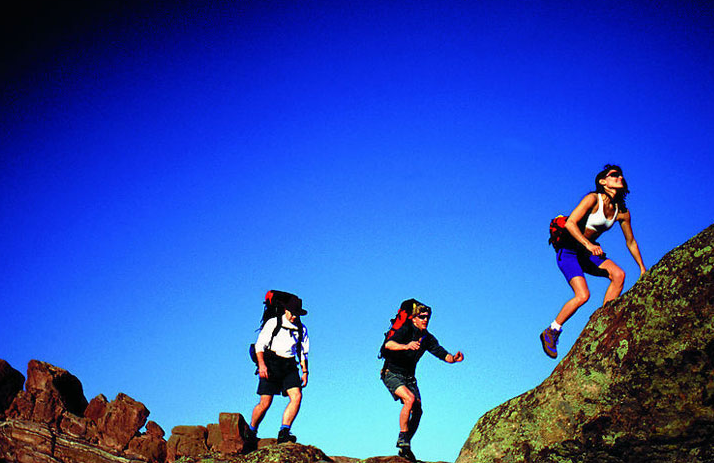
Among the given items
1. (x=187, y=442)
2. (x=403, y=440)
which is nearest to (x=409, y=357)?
(x=403, y=440)

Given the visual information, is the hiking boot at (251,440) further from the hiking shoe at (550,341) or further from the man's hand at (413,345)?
the hiking shoe at (550,341)

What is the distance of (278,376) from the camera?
39.8 feet

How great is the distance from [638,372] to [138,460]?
11.9 m

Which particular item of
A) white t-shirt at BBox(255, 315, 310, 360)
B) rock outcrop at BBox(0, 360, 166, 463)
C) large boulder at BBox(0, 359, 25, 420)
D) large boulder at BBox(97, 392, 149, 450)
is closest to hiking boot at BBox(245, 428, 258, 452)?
white t-shirt at BBox(255, 315, 310, 360)

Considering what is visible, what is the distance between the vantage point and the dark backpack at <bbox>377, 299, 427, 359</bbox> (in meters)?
11.3

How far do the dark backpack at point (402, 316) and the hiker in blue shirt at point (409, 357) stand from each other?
0.02m

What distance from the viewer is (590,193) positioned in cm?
858

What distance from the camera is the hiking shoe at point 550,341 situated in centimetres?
864

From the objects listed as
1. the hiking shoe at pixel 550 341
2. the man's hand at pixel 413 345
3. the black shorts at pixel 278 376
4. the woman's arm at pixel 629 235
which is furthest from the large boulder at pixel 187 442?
the woman's arm at pixel 629 235

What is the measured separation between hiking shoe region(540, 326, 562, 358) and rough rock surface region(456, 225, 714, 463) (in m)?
2.28

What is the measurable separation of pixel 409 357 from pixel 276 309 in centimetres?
320

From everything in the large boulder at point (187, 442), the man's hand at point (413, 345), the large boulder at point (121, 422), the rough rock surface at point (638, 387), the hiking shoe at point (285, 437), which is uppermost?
the man's hand at point (413, 345)

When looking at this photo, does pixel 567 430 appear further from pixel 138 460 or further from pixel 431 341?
pixel 138 460

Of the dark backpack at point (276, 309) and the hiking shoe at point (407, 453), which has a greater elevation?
the dark backpack at point (276, 309)
